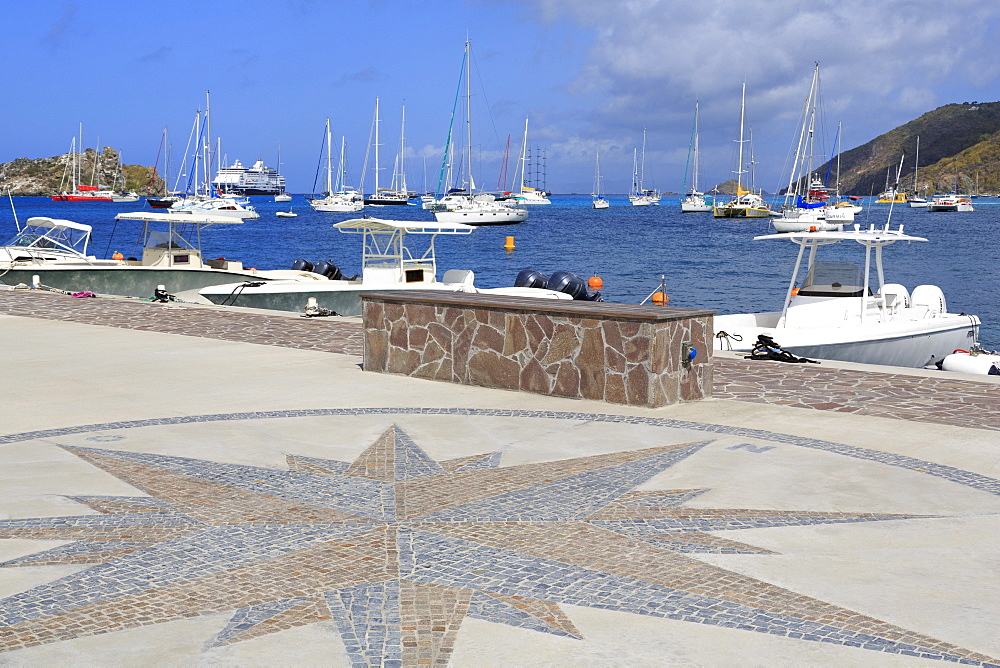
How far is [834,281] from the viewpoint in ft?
59.3

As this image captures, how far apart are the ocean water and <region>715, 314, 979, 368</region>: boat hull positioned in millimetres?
10100

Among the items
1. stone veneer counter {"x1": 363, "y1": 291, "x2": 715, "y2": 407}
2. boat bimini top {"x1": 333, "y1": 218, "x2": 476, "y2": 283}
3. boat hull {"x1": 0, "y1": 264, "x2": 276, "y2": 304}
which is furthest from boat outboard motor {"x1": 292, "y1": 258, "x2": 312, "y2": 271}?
stone veneer counter {"x1": 363, "y1": 291, "x2": 715, "y2": 407}

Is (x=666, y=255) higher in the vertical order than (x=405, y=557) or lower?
higher

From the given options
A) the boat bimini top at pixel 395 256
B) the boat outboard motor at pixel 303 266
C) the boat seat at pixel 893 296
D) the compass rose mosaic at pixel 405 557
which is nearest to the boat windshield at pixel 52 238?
the boat outboard motor at pixel 303 266

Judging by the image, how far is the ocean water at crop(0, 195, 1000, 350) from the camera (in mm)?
43094

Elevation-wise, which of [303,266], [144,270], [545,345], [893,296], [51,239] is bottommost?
[545,345]

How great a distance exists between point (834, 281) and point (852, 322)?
1050mm

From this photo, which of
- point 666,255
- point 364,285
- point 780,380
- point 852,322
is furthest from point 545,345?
point 666,255

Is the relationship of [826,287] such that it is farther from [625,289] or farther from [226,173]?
[226,173]

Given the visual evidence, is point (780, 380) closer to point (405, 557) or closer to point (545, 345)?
point (545, 345)

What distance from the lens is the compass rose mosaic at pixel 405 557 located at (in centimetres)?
457

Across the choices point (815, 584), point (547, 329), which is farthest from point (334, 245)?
point (815, 584)

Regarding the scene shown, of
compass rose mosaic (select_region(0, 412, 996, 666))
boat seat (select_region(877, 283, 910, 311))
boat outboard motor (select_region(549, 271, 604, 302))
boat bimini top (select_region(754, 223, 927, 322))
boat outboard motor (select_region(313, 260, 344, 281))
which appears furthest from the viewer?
boat outboard motor (select_region(313, 260, 344, 281))

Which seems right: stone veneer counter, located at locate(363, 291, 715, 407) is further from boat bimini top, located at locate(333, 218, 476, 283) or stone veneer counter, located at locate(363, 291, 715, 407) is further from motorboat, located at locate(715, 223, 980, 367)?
boat bimini top, located at locate(333, 218, 476, 283)
